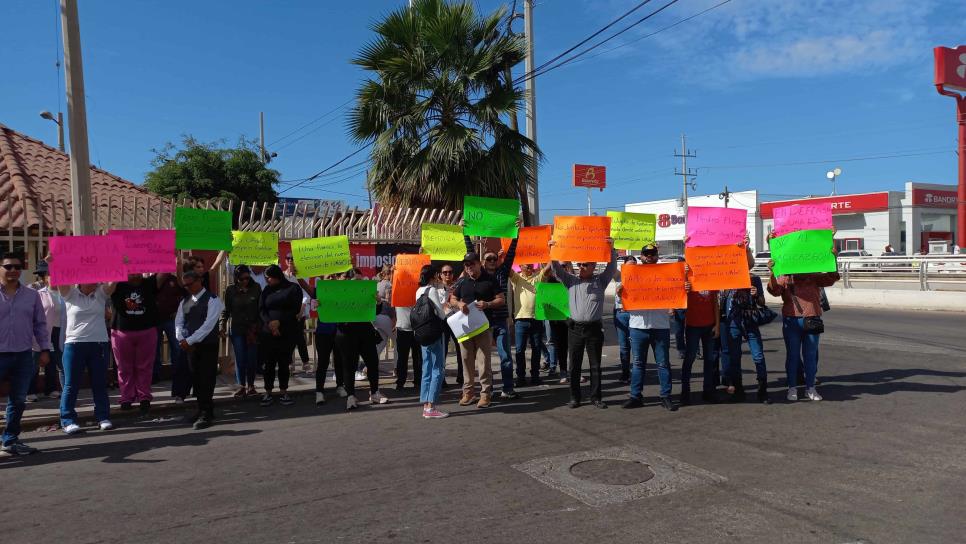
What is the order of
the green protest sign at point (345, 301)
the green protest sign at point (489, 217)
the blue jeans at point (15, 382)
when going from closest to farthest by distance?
the blue jeans at point (15, 382), the green protest sign at point (345, 301), the green protest sign at point (489, 217)

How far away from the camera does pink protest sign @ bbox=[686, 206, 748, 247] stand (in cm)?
712

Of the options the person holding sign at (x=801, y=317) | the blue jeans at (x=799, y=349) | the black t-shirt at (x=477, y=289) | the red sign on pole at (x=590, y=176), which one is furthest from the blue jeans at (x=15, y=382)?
the red sign on pole at (x=590, y=176)

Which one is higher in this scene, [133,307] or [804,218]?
[804,218]

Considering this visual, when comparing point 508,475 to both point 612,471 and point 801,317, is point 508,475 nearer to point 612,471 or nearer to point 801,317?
point 612,471

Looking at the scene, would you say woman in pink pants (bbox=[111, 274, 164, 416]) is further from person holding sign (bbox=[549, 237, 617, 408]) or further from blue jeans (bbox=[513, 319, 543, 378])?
person holding sign (bbox=[549, 237, 617, 408])

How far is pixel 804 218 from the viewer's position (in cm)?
701

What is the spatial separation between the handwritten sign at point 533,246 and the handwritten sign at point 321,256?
7.34ft

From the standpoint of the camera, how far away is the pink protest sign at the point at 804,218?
693 centimetres

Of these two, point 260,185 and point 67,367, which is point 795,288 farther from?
point 260,185

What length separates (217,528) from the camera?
396 centimetres

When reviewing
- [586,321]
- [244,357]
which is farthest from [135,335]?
[586,321]

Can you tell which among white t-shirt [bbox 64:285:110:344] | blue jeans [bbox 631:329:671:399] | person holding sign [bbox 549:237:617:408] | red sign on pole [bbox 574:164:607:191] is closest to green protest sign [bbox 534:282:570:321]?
person holding sign [bbox 549:237:617:408]

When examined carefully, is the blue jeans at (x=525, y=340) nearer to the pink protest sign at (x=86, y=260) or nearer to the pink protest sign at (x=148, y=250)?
the pink protest sign at (x=148, y=250)

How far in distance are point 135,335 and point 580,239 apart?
5484 mm
